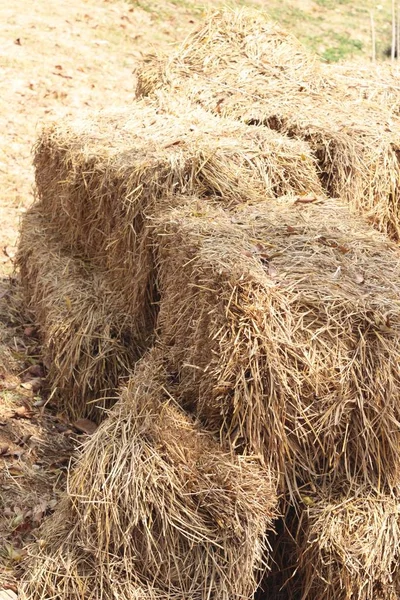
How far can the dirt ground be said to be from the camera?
375 cm

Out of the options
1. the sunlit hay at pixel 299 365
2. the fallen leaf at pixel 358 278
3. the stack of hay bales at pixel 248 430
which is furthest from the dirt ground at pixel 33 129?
the fallen leaf at pixel 358 278

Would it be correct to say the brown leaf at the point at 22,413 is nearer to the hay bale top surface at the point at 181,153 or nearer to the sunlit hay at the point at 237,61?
the hay bale top surface at the point at 181,153

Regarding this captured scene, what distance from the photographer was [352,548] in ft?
9.14

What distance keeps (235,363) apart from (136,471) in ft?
1.61

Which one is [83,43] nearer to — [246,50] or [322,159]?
[246,50]

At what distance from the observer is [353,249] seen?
3.33m

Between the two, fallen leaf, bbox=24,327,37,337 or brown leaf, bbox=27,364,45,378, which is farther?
fallen leaf, bbox=24,327,37,337

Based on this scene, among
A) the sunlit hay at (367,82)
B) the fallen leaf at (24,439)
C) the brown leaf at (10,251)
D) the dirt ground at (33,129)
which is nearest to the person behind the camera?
the dirt ground at (33,129)

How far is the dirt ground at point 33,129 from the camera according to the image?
375 cm

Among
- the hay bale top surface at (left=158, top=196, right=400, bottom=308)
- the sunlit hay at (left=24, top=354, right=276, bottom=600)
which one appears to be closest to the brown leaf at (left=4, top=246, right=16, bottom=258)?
the hay bale top surface at (left=158, top=196, right=400, bottom=308)

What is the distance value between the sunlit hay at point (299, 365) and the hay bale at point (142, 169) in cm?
81

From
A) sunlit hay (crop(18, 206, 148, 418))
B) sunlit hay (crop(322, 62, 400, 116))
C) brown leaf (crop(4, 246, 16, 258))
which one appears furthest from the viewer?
brown leaf (crop(4, 246, 16, 258))

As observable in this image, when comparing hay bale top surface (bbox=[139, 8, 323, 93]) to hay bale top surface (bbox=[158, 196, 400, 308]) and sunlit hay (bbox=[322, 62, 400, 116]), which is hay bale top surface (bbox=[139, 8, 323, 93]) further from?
hay bale top surface (bbox=[158, 196, 400, 308])

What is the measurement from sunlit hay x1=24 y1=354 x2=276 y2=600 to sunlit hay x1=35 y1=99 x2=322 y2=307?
112 centimetres
